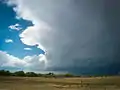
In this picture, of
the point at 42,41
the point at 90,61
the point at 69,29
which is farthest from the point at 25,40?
the point at 90,61

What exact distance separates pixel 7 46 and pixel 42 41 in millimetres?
452

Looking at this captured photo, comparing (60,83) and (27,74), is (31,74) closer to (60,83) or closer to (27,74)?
(27,74)

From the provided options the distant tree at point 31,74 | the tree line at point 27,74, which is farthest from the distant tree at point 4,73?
the distant tree at point 31,74

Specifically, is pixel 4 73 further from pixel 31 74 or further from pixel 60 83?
pixel 60 83

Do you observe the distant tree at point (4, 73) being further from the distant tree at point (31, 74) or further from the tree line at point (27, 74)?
the distant tree at point (31, 74)

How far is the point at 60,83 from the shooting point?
4320mm

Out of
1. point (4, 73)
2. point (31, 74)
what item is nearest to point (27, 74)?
point (31, 74)

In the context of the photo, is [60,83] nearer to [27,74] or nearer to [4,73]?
[27,74]

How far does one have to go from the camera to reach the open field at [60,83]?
14.1 ft

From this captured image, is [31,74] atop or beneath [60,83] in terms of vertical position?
atop

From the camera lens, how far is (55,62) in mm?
4383

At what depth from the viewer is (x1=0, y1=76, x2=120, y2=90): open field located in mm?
4289

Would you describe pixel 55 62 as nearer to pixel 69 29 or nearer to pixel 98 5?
pixel 69 29

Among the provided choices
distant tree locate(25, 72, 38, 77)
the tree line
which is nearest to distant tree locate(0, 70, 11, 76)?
the tree line
